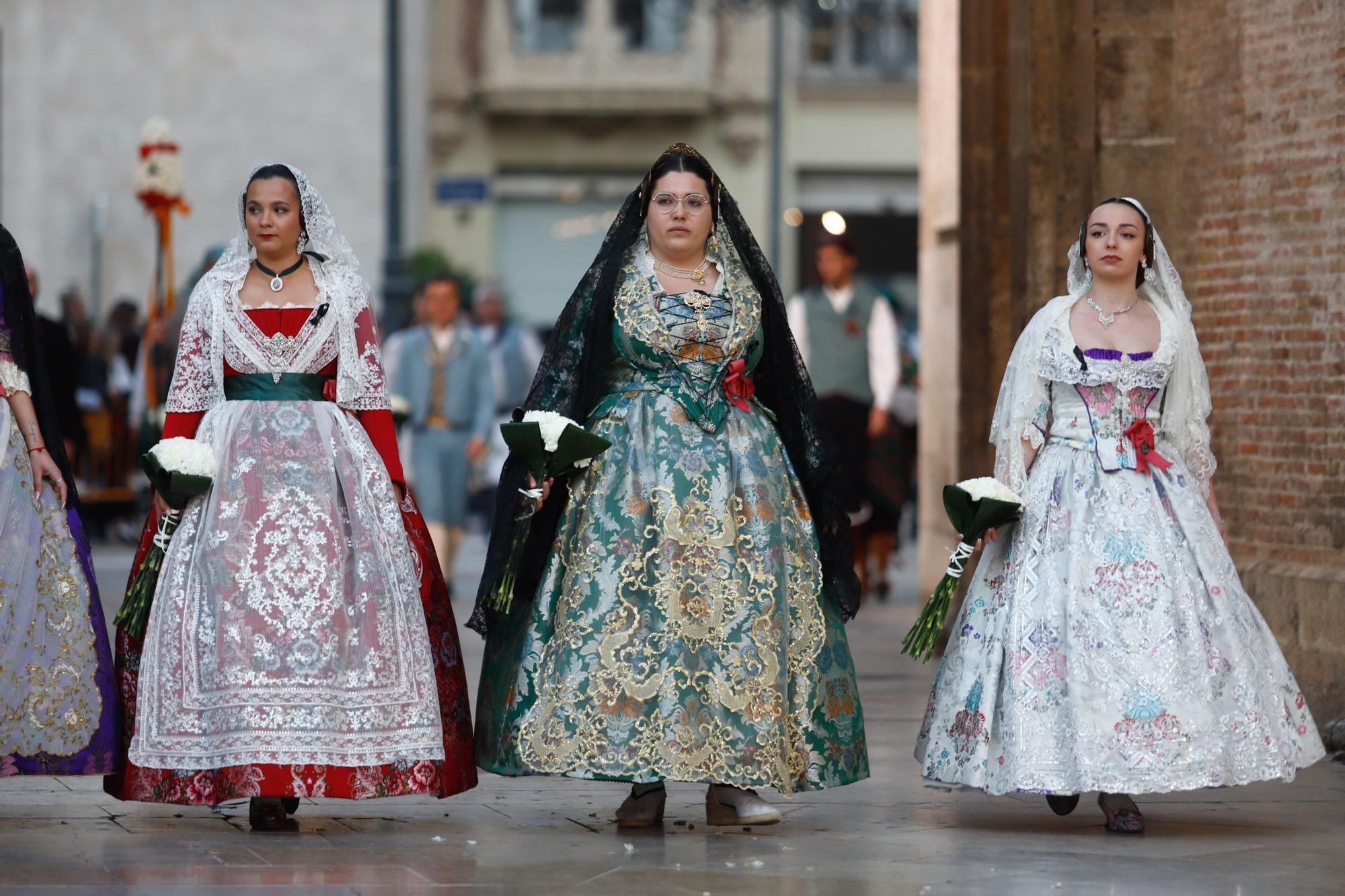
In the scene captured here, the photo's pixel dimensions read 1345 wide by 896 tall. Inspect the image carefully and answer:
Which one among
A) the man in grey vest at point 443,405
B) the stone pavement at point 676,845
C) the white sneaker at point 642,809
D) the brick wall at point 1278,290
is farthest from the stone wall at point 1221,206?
the man in grey vest at point 443,405

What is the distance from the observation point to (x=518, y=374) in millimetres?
18547

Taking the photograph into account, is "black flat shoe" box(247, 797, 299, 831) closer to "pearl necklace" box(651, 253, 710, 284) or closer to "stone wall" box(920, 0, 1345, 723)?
"pearl necklace" box(651, 253, 710, 284)

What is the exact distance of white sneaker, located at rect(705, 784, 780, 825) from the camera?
7.05 meters

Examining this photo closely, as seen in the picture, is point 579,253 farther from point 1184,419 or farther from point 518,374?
point 1184,419

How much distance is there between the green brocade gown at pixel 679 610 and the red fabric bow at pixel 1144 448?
1.00m

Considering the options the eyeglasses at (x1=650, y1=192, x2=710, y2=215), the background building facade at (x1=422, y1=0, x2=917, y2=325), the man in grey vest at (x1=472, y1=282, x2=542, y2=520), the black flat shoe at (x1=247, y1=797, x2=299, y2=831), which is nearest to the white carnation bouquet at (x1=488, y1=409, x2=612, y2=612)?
the eyeglasses at (x1=650, y1=192, x2=710, y2=215)

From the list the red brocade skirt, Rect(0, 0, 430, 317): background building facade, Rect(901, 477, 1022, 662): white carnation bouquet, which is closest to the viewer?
the red brocade skirt

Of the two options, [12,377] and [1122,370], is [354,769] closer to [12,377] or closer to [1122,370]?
[12,377]

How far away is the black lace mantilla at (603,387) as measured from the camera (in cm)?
705

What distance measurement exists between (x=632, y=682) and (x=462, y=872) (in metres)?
0.86

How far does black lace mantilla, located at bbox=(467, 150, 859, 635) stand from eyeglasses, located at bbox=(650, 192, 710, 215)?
0.08m

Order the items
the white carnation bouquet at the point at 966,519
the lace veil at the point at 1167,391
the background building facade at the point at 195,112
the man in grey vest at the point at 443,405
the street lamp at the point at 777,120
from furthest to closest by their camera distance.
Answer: the street lamp at the point at 777,120, the background building facade at the point at 195,112, the man in grey vest at the point at 443,405, the lace veil at the point at 1167,391, the white carnation bouquet at the point at 966,519

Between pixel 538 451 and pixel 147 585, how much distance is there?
1.22 m

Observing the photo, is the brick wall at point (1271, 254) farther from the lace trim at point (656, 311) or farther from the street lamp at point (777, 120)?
the street lamp at point (777, 120)
